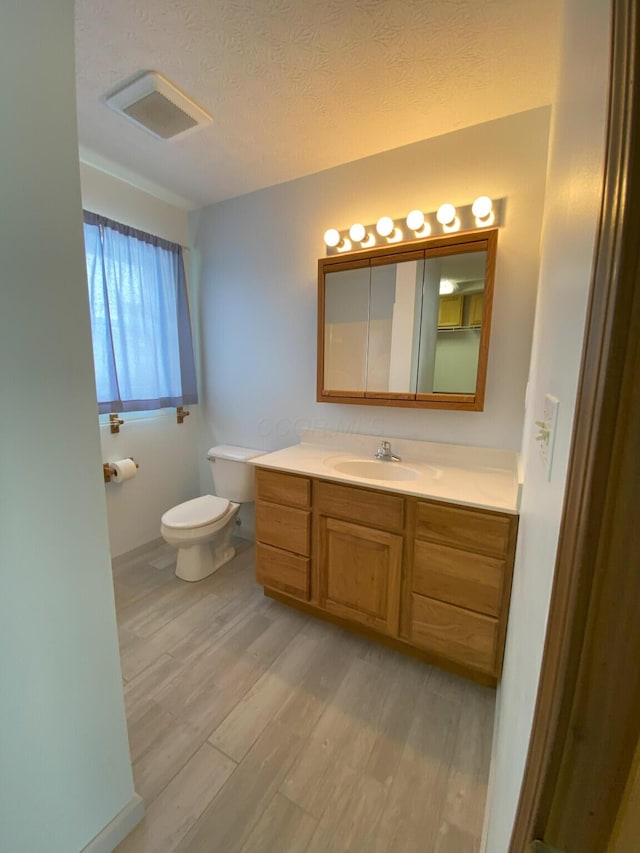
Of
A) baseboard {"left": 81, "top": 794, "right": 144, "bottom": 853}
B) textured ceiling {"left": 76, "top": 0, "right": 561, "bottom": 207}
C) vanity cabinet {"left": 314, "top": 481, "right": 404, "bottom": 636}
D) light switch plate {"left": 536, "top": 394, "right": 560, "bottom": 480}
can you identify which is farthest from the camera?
vanity cabinet {"left": 314, "top": 481, "right": 404, "bottom": 636}

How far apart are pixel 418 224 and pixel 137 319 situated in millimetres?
1809

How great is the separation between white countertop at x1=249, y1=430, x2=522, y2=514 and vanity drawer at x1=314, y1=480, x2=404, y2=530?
5 centimetres

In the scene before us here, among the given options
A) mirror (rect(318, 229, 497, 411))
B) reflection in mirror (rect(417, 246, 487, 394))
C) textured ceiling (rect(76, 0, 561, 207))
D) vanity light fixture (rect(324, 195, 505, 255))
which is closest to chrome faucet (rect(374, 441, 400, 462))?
mirror (rect(318, 229, 497, 411))

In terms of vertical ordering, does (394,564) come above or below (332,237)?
below

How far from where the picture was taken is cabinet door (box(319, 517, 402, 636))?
160 centimetres

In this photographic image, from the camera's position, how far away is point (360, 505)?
1.63m

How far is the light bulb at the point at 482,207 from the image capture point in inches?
63.4

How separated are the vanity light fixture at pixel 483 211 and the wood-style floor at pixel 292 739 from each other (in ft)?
6.96

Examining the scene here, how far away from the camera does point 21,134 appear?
69 centimetres

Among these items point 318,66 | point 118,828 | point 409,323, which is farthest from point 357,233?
point 118,828

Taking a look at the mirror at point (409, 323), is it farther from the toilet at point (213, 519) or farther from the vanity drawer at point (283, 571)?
the vanity drawer at point (283, 571)

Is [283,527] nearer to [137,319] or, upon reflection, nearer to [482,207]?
[137,319]

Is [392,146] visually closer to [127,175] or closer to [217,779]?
[127,175]

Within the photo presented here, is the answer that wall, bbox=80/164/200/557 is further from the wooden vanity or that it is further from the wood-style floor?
the wooden vanity
